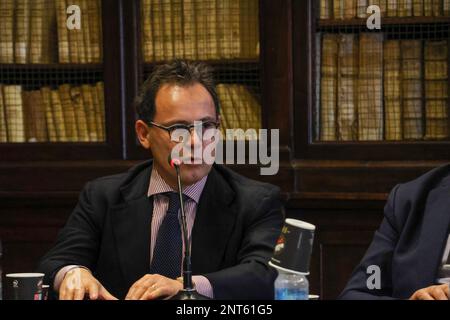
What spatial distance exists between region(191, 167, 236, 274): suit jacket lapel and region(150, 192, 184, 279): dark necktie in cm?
5

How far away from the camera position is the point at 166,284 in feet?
6.47

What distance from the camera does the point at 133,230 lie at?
2477 mm

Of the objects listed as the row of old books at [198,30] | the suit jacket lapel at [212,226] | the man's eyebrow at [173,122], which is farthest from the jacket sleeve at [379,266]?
the row of old books at [198,30]

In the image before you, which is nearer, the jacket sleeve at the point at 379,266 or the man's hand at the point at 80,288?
the man's hand at the point at 80,288

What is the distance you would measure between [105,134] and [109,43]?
37 cm

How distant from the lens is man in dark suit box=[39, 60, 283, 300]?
94.6 inches

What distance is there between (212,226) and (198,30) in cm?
136

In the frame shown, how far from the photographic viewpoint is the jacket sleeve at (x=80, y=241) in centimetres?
245

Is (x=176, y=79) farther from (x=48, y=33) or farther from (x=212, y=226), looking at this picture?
(x=48, y=33)

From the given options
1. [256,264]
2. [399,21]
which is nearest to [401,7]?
[399,21]

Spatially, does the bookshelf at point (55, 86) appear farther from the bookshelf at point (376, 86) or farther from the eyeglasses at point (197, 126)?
the eyeglasses at point (197, 126)

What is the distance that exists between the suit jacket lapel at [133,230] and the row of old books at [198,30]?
1151 millimetres

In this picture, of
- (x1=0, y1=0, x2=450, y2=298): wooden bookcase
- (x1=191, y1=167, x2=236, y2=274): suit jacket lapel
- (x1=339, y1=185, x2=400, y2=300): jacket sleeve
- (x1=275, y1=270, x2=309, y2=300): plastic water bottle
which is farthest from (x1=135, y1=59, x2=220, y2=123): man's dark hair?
(x1=0, y1=0, x2=450, y2=298): wooden bookcase

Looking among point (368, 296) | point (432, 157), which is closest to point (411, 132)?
point (432, 157)
